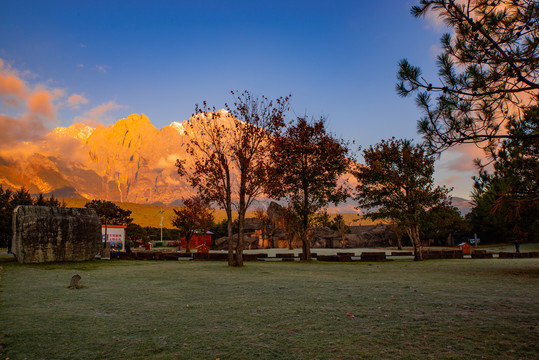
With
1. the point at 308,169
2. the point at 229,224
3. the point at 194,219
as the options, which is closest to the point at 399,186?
the point at 308,169

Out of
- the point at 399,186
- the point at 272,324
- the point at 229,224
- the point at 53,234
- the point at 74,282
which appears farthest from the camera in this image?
the point at 399,186

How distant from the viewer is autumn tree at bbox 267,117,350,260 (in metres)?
26.4

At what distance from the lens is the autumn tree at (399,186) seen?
84.8ft

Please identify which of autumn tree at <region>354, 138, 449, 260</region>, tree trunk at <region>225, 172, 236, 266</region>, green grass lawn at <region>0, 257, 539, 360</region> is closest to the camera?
green grass lawn at <region>0, 257, 539, 360</region>

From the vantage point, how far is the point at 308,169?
26.5 meters

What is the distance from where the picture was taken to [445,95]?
803 centimetres

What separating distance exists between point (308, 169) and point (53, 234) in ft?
55.6

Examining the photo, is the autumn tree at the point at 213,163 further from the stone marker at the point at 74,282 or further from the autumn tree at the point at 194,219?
the autumn tree at the point at 194,219

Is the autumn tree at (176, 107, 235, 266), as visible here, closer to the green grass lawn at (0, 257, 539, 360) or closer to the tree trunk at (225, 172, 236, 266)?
the tree trunk at (225, 172, 236, 266)

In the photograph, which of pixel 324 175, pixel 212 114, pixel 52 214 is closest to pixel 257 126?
pixel 212 114

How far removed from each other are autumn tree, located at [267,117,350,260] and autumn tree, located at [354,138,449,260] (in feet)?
6.47

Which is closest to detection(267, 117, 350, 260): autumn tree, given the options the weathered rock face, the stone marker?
the weathered rock face

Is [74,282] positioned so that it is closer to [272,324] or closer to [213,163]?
[272,324]

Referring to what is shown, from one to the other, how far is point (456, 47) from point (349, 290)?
269 inches
